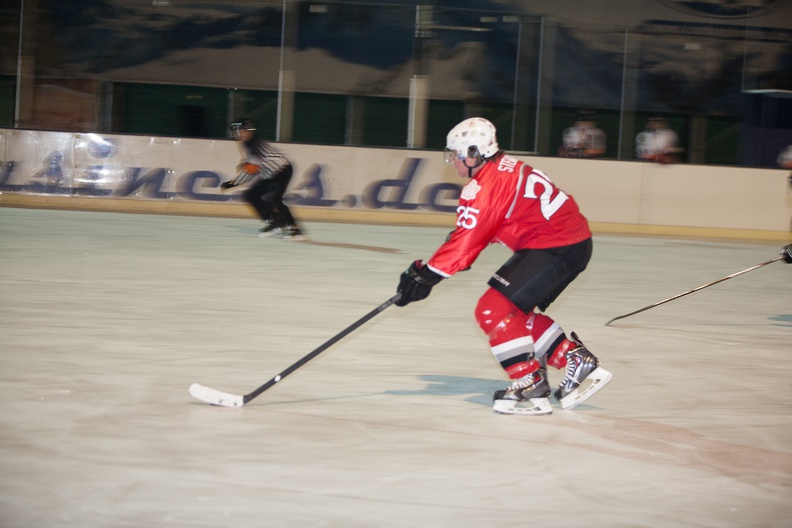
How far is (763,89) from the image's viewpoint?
63.9 feet

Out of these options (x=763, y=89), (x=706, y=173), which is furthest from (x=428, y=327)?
(x=763, y=89)

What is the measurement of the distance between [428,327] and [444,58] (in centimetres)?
1189

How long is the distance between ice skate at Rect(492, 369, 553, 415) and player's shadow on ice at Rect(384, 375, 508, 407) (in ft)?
0.59

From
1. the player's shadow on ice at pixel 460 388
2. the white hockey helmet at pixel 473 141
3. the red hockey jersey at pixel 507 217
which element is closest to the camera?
the red hockey jersey at pixel 507 217

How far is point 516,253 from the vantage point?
14.9 ft

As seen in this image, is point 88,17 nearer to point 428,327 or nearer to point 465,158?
point 428,327

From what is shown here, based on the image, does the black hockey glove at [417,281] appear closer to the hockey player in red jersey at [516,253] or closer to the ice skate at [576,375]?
the hockey player in red jersey at [516,253]

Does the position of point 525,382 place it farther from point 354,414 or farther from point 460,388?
point 354,414

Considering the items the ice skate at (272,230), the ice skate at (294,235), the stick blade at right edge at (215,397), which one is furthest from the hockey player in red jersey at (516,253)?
the ice skate at (272,230)

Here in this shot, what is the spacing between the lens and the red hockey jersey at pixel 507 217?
4.20m

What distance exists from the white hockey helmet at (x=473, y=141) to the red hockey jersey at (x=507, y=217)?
0.06m

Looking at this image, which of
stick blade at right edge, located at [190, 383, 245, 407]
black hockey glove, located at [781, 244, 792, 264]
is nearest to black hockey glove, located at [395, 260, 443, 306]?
stick blade at right edge, located at [190, 383, 245, 407]

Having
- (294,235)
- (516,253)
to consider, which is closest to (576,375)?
(516,253)

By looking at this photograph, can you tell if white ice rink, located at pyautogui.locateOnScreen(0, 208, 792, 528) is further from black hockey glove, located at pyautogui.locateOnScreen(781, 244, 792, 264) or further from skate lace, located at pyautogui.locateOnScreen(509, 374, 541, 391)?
black hockey glove, located at pyautogui.locateOnScreen(781, 244, 792, 264)
